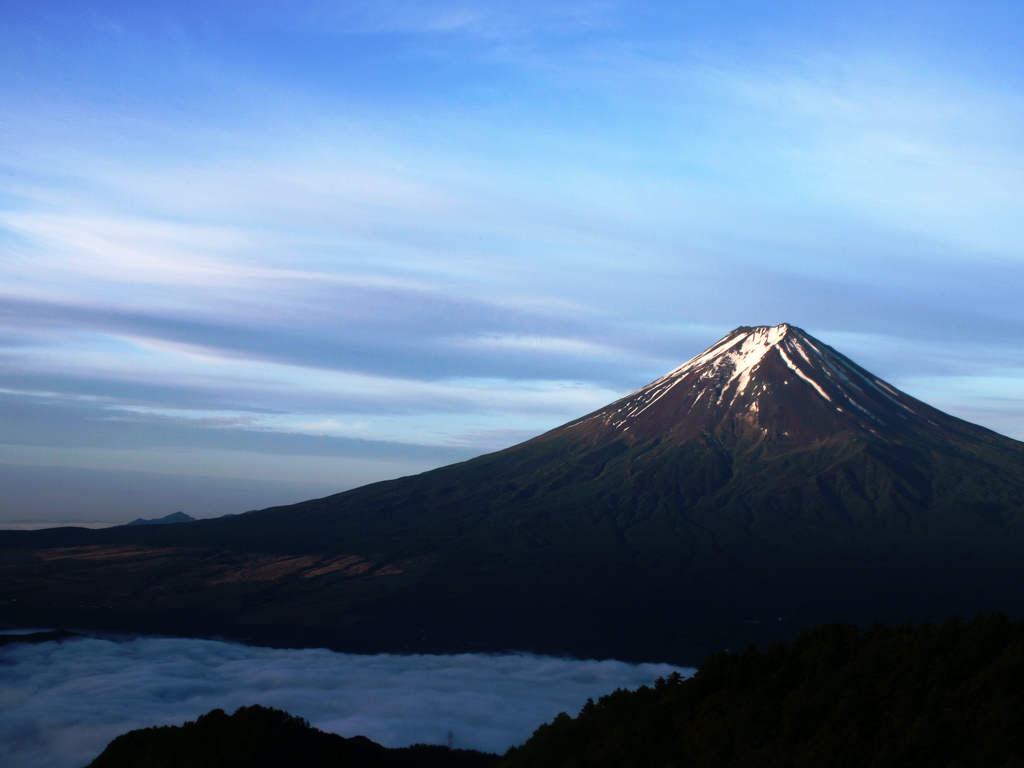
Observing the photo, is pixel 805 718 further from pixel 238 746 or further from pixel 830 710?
pixel 238 746

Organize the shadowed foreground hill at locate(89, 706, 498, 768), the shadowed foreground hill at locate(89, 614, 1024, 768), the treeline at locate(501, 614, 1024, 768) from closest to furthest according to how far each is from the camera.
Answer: the treeline at locate(501, 614, 1024, 768), the shadowed foreground hill at locate(89, 614, 1024, 768), the shadowed foreground hill at locate(89, 706, 498, 768)

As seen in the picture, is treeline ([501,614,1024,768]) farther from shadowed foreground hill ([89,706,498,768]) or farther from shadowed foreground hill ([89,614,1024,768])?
shadowed foreground hill ([89,706,498,768])

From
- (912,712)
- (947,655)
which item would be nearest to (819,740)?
(912,712)

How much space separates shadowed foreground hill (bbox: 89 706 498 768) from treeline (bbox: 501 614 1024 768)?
1811 cm

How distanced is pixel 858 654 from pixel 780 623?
14165cm

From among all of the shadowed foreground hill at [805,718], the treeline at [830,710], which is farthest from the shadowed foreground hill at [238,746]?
the treeline at [830,710]

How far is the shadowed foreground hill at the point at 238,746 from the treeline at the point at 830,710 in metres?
18.1

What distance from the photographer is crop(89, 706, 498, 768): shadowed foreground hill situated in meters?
65.9

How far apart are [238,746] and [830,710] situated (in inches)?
1625

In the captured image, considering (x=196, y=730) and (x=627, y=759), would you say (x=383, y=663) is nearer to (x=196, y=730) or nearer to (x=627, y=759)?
(x=196, y=730)

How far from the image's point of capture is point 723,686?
188 ft

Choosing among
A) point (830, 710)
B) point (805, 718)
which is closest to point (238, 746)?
point (805, 718)

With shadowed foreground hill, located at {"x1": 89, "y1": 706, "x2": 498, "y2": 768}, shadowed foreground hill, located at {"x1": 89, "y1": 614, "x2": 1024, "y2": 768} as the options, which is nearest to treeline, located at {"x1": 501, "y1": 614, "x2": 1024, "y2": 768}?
shadowed foreground hill, located at {"x1": 89, "y1": 614, "x2": 1024, "y2": 768}

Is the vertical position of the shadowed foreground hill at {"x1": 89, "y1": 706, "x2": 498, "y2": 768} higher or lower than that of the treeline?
lower
